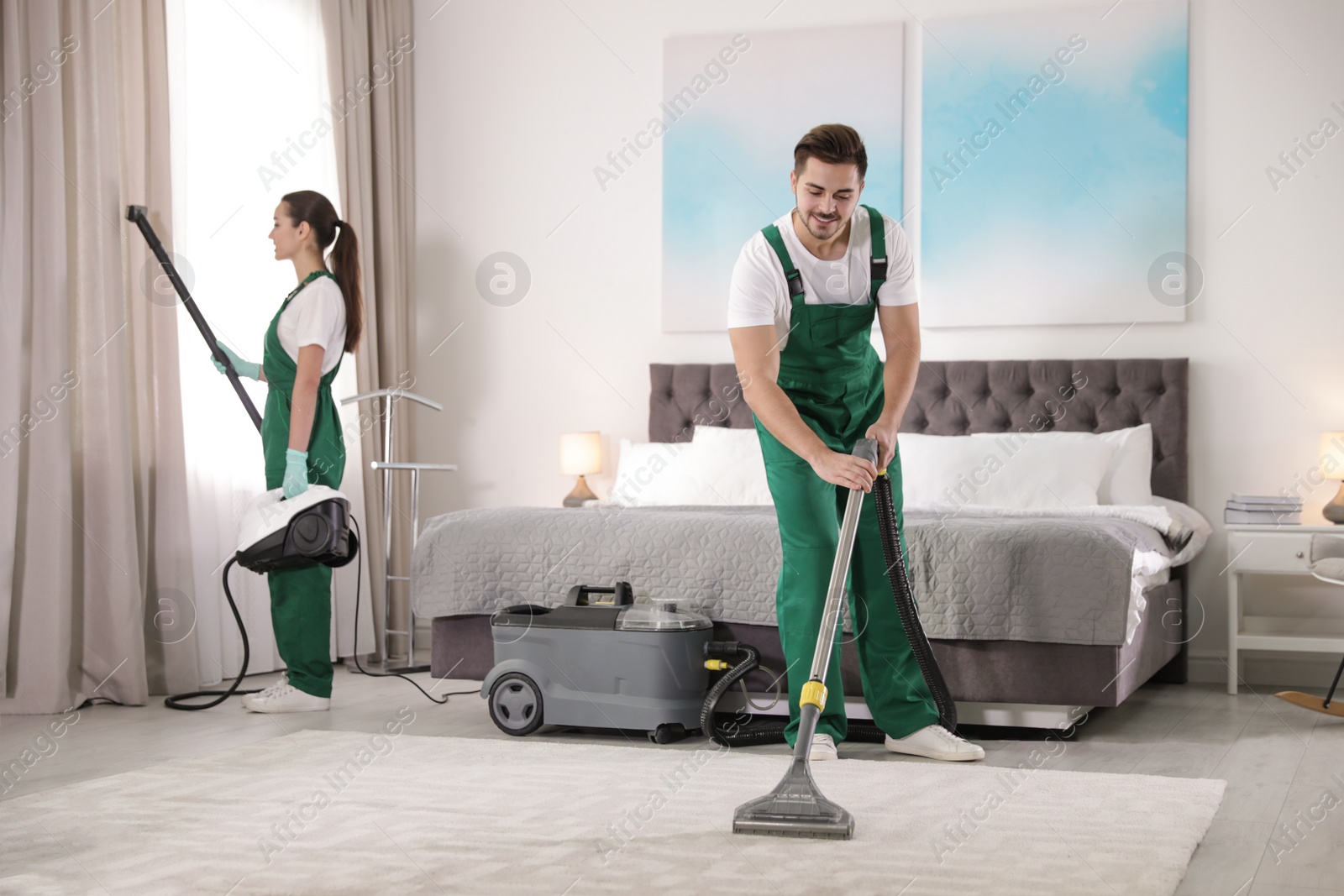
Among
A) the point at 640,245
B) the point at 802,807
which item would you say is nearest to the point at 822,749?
the point at 802,807

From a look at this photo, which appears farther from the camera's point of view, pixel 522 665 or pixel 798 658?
pixel 522 665

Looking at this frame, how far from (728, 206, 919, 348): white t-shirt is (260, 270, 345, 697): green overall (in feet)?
4.74

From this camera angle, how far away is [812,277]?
2801mm

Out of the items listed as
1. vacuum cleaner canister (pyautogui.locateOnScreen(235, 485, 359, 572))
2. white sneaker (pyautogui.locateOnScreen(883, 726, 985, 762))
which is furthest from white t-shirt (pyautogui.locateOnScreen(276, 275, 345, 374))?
white sneaker (pyautogui.locateOnScreen(883, 726, 985, 762))

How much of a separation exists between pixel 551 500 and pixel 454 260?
1169mm

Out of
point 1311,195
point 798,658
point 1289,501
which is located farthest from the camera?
point 1311,195

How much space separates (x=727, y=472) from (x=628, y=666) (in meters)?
1.65

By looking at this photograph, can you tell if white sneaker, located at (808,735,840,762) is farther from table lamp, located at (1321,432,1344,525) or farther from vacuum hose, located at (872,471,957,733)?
table lamp, located at (1321,432,1344,525)

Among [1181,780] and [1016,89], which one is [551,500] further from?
[1181,780]

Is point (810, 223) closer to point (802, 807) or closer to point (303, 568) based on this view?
point (802, 807)

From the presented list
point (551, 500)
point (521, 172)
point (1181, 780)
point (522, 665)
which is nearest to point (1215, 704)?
point (1181, 780)

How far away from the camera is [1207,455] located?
4680 millimetres

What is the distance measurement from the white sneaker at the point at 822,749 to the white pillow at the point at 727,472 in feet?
5.79

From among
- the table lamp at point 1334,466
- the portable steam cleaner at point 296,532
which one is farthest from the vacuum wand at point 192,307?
the table lamp at point 1334,466
